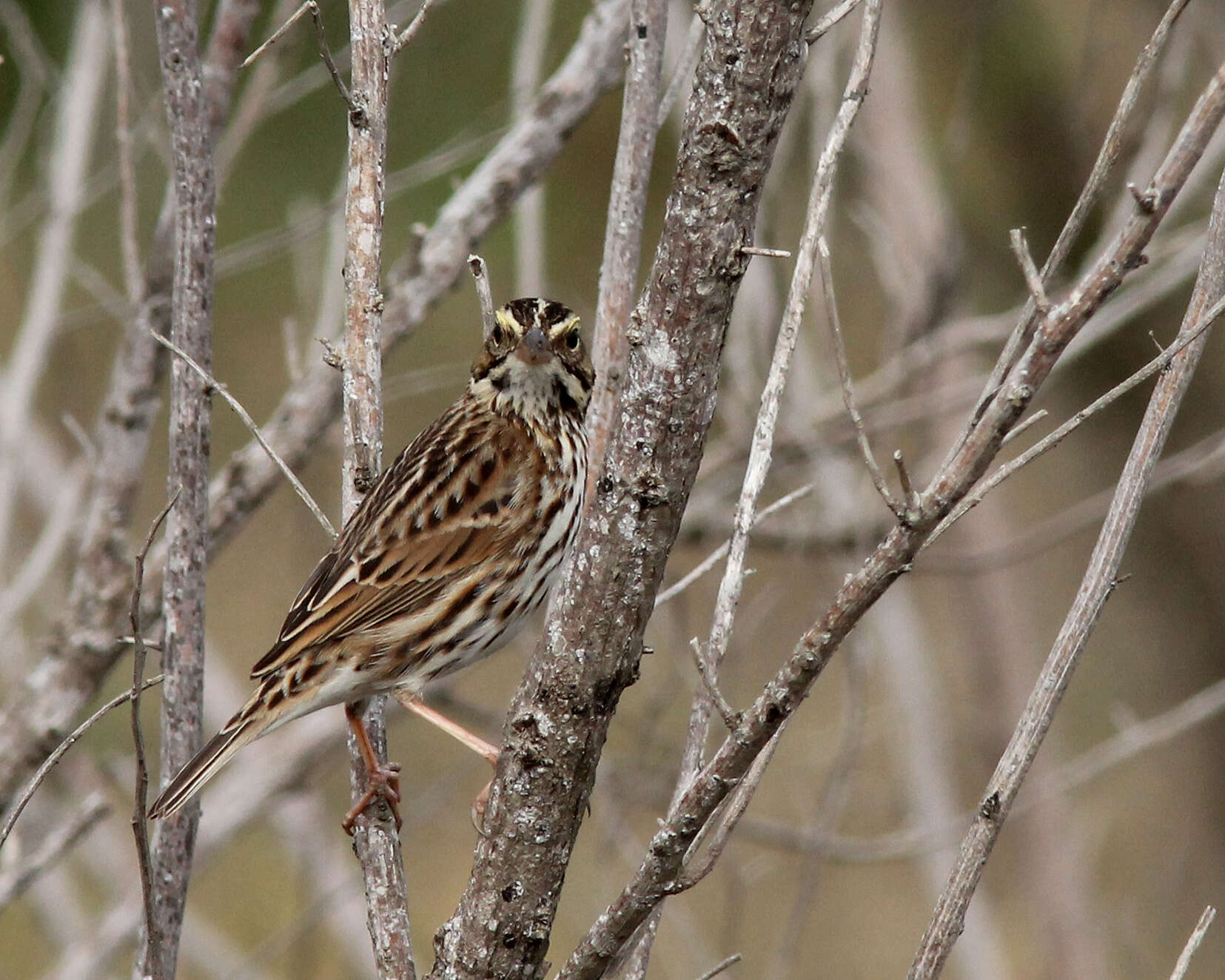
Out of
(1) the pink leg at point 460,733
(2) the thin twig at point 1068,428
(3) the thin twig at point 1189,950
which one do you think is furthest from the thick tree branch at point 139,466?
(3) the thin twig at point 1189,950

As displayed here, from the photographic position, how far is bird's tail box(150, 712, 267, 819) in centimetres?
302

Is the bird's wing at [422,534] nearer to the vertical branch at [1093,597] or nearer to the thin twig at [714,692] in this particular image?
the thin twig at [714,692]

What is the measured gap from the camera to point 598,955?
2.30m

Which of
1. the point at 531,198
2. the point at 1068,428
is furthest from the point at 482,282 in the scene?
the point at 1068,428

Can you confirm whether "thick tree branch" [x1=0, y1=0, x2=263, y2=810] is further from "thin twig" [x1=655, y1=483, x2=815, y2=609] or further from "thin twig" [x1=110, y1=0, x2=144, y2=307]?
"thin twig" [x1=655, y1=483, x2=815, y2=609]

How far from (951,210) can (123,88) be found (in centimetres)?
331

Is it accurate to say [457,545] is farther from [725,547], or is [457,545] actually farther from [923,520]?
[923,520]

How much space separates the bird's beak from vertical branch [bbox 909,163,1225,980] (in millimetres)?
2070

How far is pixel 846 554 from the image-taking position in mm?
5758

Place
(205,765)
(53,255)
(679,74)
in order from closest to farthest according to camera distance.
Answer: (205,765)
(679,74)
(53,255)

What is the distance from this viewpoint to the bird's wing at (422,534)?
398 cm

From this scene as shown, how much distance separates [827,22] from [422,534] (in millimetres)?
2258

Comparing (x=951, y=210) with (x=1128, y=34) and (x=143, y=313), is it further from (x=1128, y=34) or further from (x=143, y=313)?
(x=143, y=313)

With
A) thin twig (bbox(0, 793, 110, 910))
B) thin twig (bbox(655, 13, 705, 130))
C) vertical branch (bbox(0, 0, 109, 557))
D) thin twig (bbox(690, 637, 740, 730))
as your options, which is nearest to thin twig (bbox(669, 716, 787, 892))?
thin twig (bbox(690, 637, 740, 730))
